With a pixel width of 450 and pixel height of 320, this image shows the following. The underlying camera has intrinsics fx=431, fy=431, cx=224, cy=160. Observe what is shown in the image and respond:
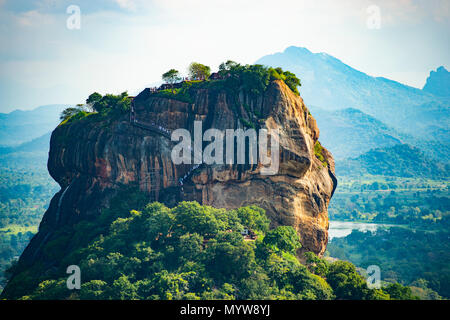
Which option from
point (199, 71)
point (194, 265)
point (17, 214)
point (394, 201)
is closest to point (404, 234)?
point (394, 201)

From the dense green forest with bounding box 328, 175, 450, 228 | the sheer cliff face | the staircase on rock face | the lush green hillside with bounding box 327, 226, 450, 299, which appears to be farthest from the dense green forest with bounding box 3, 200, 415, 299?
the dense green forest with bounding box 328, 175, 450, 228

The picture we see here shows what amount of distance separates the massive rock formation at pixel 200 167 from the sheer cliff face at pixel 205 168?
8 cm

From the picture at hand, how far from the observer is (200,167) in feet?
119

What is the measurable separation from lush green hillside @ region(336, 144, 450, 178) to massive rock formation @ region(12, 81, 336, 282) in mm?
144962

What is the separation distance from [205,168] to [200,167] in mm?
603

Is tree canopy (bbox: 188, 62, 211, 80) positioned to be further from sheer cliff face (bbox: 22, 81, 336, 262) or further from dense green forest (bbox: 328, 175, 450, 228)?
dense green forest (bbox: 328, 175, 450, 228)

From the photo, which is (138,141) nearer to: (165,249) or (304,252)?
(165,249)

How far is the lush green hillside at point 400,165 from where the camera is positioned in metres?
169

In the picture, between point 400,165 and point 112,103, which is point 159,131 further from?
point 400,165

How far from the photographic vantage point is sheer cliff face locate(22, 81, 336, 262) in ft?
117

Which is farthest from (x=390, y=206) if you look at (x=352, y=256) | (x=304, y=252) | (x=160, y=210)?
(x=160, y=210)

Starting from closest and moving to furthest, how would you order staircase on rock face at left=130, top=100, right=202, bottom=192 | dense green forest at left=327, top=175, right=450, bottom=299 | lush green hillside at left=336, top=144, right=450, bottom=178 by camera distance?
staircase on rock face at left=130, top=100, right=202, bottom=192 < dense green forest at left=327, top=175, right=450, bottom=299 < lush green hillside at left=336, top=144, right=450, bottom=178

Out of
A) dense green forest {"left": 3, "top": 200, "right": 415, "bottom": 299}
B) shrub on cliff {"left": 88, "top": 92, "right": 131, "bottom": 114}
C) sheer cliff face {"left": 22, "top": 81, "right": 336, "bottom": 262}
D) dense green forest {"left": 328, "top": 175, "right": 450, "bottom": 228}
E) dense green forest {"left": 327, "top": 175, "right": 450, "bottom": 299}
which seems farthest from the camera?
dense green forest {"left": 328, "top": 175, "right": 450, "bottom": 228}
